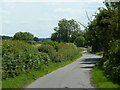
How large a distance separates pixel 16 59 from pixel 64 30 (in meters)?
118

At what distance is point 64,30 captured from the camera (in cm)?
13688

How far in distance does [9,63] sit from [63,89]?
458 cm

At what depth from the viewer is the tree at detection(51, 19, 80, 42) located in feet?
444

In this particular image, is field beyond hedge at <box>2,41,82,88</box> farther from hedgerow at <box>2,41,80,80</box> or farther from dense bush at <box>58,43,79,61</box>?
dense bush at <box>58,43,79,61</box>

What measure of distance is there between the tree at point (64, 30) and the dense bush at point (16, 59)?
109 meters

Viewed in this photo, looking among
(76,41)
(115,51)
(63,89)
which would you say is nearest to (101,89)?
(63,89)

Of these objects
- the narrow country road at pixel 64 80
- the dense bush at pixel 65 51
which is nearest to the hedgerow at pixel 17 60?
the narrow country road at pixel 64 80

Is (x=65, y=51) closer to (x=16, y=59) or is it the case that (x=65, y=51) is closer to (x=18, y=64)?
(x=18, y=64)

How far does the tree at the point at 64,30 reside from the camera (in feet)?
444

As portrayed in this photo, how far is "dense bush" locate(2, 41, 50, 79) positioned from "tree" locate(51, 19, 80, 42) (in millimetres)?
109323

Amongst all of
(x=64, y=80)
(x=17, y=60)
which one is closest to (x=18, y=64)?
(x=17, y=60)

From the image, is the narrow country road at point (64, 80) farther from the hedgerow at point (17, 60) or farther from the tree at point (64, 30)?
the tree at point (64, 30)

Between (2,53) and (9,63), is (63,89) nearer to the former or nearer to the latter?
(9,63)

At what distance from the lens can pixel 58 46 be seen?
1580 inches
